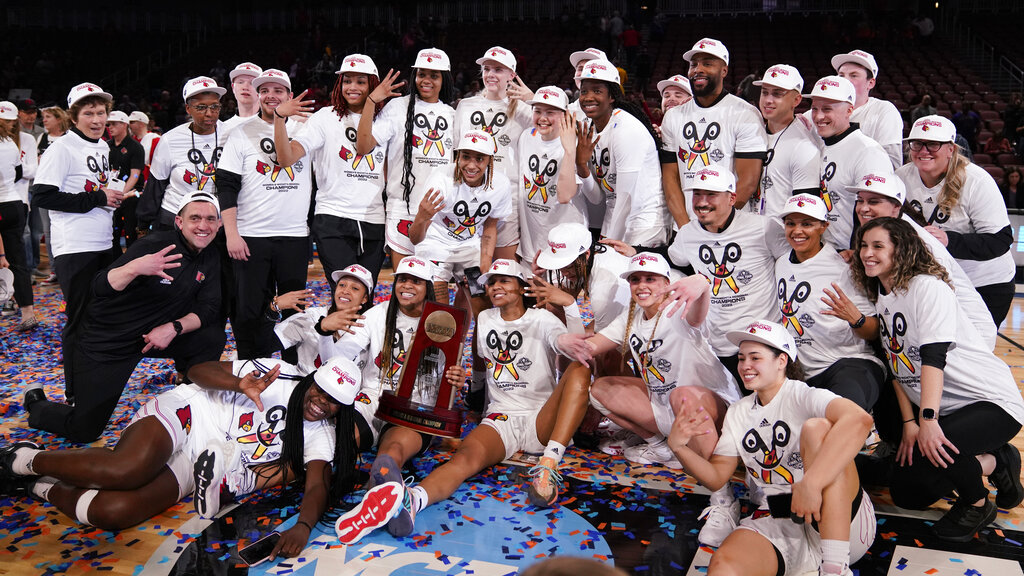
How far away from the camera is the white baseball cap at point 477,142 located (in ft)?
15.1

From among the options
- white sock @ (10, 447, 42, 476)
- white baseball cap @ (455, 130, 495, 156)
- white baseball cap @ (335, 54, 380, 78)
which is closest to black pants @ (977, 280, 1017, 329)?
white baseball cap @ (455, 130, 495, 156)

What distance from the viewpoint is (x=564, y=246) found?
441 cm

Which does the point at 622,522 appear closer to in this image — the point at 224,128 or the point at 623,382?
the point at 623,382

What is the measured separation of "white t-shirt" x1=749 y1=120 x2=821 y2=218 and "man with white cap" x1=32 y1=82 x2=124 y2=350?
13.8ft

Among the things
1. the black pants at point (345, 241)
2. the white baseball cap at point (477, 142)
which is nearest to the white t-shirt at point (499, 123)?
the white baseball cap at point (477, 142)

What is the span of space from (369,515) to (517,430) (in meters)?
1.07

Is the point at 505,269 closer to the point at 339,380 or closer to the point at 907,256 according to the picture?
the point at 339,380

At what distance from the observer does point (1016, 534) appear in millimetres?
3486

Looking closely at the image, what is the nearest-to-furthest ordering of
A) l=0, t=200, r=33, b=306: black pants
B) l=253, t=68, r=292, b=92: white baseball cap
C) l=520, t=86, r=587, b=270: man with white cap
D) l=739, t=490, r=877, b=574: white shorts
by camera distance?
l=739, t=490, r=877, b=574: white shorts
l=520, t=86, r=587, b=270: man with white cap
l=253, t=68, r=292, b=92: white baseball cap
l=0, t=200, r=33, b=306: black pants

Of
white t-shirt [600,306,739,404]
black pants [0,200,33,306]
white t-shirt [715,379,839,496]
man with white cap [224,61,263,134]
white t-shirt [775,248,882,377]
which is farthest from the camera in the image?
black pants [0,200,33,306]

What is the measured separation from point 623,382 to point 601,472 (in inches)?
18.9

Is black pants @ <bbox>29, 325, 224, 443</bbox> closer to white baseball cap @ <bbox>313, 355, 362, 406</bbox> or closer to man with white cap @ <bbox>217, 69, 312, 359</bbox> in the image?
man with white cap @ <bbox>217, 69, 312, 359</bbox>

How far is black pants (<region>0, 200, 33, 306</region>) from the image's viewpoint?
21.8 ft

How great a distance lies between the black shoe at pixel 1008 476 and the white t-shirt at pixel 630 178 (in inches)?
83.1
